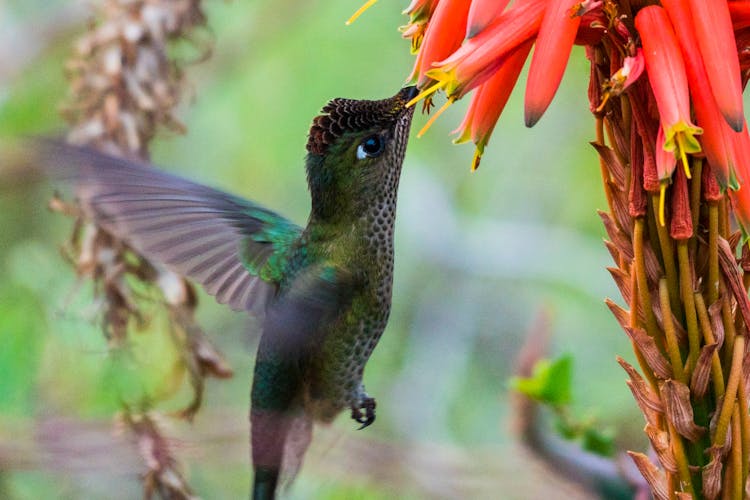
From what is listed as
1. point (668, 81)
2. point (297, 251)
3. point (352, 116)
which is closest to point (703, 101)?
point (668, 81)

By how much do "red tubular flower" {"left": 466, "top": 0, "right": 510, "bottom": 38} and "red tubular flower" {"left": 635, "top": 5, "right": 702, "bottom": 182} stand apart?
18 centimetres

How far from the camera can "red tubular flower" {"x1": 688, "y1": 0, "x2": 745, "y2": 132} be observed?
3.86 feet

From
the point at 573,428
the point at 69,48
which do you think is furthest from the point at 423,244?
the point at 573,428

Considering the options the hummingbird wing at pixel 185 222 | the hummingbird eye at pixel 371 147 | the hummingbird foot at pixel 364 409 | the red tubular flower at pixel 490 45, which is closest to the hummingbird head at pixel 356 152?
the hummingbird eye at pixel 371 147

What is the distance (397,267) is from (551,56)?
3.72 metres

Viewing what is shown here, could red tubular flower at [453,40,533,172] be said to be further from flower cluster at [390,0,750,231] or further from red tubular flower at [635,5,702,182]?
red tubular flower at [635,5,702,182]

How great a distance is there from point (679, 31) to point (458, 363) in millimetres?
3046

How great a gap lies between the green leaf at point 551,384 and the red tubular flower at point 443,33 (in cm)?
97

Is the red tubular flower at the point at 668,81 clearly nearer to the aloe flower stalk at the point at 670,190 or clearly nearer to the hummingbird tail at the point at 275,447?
the aloe flower stalk at the point at 670,190

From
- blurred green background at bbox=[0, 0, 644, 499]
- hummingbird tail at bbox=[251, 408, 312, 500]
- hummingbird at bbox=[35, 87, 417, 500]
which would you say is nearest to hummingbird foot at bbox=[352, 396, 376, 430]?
hummingbird at bbox=[35, 87, 417, 500]

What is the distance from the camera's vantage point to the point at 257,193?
15.7ft

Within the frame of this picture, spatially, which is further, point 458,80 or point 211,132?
point 211,132

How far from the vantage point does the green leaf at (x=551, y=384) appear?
2.21 m

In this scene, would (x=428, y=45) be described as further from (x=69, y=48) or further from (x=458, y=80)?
(x=69, y=48)
